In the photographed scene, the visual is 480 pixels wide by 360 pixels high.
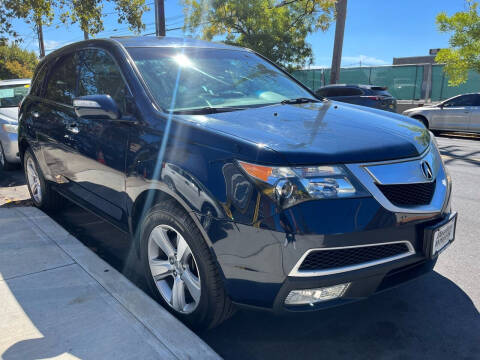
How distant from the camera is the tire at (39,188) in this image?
4594 millimetres

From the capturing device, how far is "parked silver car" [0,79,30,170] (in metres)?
6.85

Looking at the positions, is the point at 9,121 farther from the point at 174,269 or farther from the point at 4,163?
the point at 174,269

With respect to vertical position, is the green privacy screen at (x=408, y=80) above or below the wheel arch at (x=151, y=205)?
above

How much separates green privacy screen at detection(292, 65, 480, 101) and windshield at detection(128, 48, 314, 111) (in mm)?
19919

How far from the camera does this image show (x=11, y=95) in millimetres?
7676

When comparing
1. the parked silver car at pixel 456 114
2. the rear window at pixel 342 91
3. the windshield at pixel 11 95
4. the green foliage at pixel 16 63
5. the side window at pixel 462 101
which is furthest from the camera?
the green foliage at pixel 16 63

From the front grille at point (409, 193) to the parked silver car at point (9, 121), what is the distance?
642cm

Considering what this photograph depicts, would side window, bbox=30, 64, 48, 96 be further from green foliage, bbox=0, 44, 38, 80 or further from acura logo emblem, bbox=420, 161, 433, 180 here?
green foliage, bbox=0, 44, 38, 80

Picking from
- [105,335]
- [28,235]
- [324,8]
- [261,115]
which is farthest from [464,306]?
[324,8]

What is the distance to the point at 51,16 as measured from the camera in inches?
505

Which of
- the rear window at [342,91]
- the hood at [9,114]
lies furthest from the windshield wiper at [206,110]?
the rear window at [342,91]

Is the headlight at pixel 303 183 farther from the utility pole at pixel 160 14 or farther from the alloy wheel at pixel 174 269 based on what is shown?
the utility pole at pixel 160 14

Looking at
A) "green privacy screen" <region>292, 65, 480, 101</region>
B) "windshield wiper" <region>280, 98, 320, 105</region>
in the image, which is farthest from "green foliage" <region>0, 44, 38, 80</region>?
"windshield wiper" <region>280, 98, 320, 105</region>

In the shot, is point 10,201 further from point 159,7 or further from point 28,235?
point 159,7
